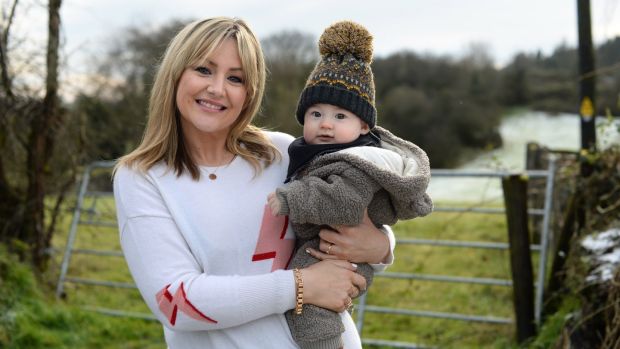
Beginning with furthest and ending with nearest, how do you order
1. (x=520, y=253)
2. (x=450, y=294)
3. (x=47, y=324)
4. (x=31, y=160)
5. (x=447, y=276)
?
1. (x=450, y=294)
2. (x=31, y=160)
3. (x=447, y=276)
4. (x=47, y=324)
5. (x=520, y=253)

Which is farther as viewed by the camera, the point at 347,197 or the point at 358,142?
the point at 358,142

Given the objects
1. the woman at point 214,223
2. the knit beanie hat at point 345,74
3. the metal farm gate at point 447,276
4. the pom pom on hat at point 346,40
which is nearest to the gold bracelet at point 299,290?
the woman at point 214,223

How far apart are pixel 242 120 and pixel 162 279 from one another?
1.75ft

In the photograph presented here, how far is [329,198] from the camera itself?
1.73 m

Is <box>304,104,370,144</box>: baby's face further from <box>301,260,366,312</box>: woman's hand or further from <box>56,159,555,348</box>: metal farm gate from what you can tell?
<box>56,159,555,348</box>: metal farm gate

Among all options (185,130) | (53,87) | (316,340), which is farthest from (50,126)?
(316,340)

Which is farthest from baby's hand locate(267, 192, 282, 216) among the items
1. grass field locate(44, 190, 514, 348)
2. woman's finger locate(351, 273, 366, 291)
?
grass field locate(44, 190, 514, 348)

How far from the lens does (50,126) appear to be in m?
5.54

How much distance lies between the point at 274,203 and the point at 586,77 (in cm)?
357

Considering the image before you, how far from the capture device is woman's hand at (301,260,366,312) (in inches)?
Result: 67.7

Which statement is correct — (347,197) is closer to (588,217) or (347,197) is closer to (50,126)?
(588,217)

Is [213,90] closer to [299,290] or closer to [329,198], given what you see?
[329,198]

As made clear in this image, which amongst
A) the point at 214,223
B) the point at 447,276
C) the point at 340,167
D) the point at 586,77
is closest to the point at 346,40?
the point at 340,167

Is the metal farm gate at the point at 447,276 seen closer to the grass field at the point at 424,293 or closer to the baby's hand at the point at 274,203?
the grass field at the point at 424,293
